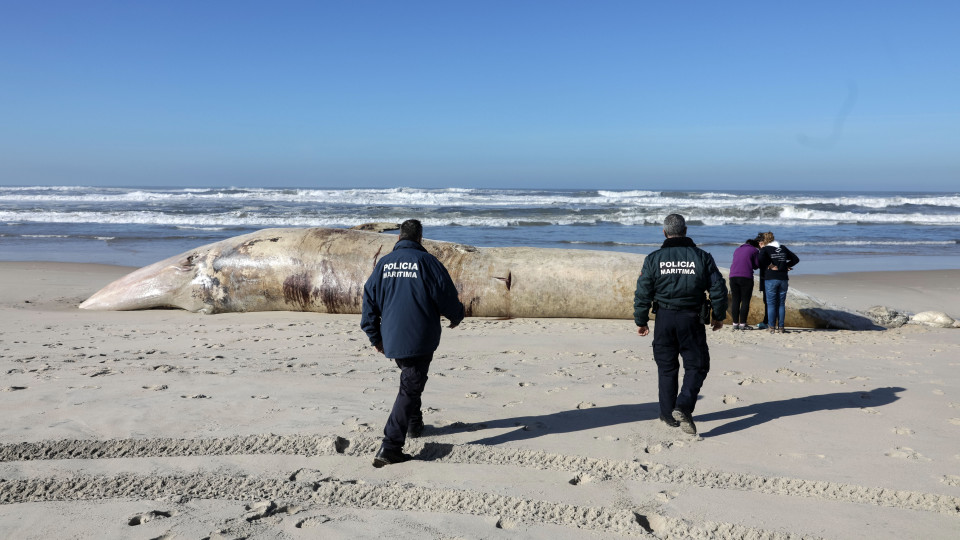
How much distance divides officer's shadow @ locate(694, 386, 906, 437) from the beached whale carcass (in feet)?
12.0

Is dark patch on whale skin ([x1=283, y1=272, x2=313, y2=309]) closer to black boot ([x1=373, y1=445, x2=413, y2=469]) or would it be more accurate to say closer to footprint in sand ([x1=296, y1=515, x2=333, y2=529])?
black boot ([x1=373, y1=445, x2=413, y2=469])

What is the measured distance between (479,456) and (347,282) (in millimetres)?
5389

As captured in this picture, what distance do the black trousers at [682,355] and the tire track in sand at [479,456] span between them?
2.27 feet

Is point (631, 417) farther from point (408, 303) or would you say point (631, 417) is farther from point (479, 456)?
point (408, 303)

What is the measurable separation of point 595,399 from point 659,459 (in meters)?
1.22

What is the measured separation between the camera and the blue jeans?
819 centimetres

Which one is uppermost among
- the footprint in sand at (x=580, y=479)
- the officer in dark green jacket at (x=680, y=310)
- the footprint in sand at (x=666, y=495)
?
the officer in dark green jacket at (x=680, y=310)

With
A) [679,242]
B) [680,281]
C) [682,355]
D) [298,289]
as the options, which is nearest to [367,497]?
[682,355]

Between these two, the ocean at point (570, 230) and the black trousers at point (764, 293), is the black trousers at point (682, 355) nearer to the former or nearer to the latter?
the black trousers at point (764, 293)

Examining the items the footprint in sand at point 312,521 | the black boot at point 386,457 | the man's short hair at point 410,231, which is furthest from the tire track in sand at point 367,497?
the man's short hair at point 410,231

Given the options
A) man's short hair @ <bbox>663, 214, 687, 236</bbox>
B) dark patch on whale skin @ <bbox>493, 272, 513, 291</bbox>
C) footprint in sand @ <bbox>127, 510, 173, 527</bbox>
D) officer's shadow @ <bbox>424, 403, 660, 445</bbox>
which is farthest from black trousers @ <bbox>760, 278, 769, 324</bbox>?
footprint in sand @ <bbox>127, 510, 173, 527</bbox>

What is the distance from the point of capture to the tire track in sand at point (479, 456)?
11.1ft

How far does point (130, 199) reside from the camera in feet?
150

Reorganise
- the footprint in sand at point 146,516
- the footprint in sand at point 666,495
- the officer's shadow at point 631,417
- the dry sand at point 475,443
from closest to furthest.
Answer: the footprint in sand at point 146,516
the dry sand at point 475,443
the footprint in sand at point 666,495
the officer's shadow at point 631,417
